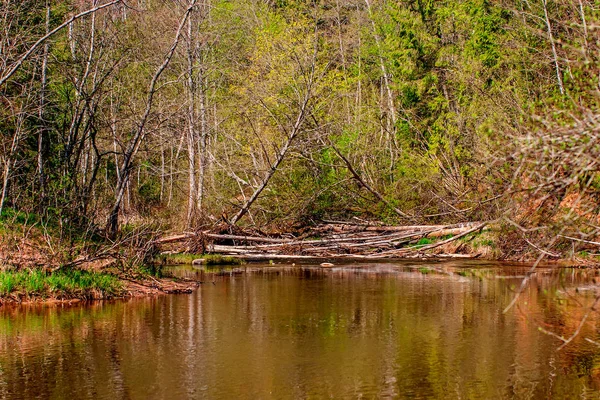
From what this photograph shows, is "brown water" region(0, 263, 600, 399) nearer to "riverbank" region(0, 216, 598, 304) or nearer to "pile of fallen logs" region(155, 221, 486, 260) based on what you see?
"riverbank" region(0, 216, 598, 304)

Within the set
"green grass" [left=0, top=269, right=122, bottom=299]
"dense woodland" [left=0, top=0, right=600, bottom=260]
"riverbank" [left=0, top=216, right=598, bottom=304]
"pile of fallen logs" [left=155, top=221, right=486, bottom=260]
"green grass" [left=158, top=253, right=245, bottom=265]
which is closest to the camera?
"green grass" [left=0, top=269, right=122, bottom=299]

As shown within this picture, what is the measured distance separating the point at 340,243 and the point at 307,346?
13.8 meters

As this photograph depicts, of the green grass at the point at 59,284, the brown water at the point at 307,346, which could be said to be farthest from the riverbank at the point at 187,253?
the brown water at the point at 307,346

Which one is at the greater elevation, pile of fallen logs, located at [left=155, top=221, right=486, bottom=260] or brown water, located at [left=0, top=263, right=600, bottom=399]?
pile of fallen logs, located at [left=155, top=221, right=486, bottom=260]

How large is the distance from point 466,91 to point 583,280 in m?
14.3

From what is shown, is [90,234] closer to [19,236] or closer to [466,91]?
[19,236]

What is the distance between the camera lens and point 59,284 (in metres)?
15.6

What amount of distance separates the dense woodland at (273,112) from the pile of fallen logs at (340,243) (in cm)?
67

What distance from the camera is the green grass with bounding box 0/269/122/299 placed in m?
15.3

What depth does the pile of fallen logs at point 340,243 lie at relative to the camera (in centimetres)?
2534

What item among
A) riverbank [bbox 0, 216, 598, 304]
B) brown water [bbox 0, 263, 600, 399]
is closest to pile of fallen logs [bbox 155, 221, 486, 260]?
riverbank [bbox 0, 216, 598, 304]

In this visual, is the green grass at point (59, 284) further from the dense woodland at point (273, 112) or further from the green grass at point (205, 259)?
the green grass at point (205, 259)

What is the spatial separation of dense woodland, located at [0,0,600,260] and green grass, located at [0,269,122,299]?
70.2 inches


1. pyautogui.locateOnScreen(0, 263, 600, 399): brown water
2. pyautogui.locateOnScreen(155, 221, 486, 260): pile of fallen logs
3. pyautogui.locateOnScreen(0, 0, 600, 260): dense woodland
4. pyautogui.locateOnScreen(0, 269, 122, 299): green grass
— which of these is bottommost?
pyautogui.locateOnScreen(0, 263, 600, 399): brown water
